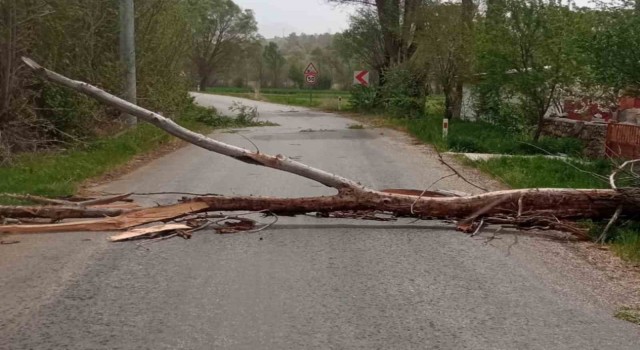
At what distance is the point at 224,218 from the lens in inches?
328

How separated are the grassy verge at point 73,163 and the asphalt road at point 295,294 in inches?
117

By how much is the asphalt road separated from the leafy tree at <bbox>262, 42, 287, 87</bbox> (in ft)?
290

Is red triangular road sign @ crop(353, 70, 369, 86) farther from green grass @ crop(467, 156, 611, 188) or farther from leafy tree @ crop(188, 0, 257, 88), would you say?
leafy tree @ crop(188, 0, 257, 88)

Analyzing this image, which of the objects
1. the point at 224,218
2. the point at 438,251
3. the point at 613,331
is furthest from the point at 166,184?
the point at 613,331

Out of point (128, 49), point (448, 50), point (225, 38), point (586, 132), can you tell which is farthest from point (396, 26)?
point (225, 38)

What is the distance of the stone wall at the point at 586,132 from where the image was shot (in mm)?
16656

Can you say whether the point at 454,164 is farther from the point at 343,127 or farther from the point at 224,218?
the point at 343,127

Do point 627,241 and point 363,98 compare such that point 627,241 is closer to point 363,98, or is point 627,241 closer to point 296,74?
point 363,98

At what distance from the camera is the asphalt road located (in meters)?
4.85

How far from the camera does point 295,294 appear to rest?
229 inches

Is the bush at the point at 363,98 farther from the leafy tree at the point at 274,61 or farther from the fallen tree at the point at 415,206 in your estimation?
the leafy tree at the point at 274,61

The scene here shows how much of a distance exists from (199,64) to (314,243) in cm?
8055

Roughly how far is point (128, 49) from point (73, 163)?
5.49 metres

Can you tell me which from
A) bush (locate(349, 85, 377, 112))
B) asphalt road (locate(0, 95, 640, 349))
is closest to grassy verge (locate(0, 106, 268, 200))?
asphalt road (locate(0, 95, 640, 349))
